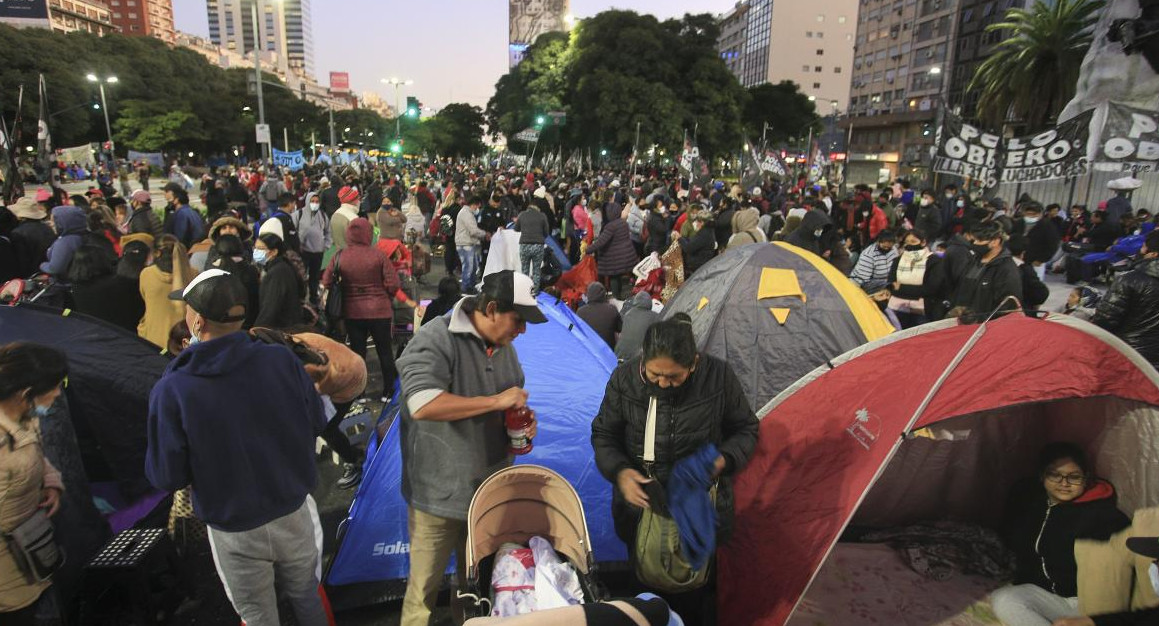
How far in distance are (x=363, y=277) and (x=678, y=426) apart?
3856mm

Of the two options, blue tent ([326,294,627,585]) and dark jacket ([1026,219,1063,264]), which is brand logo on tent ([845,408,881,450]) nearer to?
blue tent ([326,294,627,585])

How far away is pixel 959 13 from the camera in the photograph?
173 feet

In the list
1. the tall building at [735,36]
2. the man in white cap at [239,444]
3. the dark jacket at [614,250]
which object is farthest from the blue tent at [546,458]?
the tall building at [735,36]

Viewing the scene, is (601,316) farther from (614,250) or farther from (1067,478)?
(1067,478)

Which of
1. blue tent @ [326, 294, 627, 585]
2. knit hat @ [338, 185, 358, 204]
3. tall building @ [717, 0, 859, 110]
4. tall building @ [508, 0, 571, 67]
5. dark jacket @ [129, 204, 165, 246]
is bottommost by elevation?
blue tent @ [326, 294, 627, 585]

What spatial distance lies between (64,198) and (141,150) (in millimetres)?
45644

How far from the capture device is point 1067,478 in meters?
3.46

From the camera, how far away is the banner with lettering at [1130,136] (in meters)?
8.98

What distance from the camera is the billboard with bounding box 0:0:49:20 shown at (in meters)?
74.8

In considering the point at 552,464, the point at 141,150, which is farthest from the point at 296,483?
the point at 141,150

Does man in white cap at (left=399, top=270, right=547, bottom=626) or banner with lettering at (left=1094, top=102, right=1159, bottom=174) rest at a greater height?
banner with lettering at (left=1094, top=102, right=1159, bottom=174)

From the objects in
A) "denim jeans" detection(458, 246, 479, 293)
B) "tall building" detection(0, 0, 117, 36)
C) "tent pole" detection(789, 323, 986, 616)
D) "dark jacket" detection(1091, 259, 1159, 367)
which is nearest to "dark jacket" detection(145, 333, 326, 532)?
"tent pole" detection(789, 323, 986, 616)

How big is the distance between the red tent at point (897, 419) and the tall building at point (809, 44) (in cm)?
8820

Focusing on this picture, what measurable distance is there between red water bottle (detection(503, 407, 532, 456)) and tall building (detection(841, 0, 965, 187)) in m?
51.0
